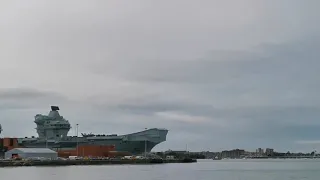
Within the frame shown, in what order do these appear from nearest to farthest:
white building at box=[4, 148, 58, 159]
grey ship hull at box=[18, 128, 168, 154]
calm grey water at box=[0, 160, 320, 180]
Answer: calm grey water at box=[0, 160, 320, 180] < white building at box=[4, 148, 58, 159] < grey ship hull at box=[18, 128, 168, 154]

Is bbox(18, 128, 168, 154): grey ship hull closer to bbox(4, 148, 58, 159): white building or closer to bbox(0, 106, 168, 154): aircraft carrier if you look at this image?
bbox(0, 106, 168, 154): aircraft carrier

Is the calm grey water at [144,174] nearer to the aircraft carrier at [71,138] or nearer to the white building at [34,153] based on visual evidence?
the white building at [34,153]

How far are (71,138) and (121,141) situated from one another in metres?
14.4

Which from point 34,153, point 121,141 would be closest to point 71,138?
point 121,141

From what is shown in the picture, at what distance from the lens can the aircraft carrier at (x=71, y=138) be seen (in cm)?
13100

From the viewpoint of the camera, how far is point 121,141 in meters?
133

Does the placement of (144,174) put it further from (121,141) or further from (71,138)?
(71,138)

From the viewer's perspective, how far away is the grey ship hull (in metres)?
130

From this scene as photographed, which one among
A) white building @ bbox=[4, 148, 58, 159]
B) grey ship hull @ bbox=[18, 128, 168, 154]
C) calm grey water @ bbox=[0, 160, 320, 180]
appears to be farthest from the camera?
grey ship hull @ bbox=[18, 128, 168, 154]

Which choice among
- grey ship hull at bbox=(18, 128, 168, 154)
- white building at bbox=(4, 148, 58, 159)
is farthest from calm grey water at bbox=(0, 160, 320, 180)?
grey ship hull at bbox=(18, 128, 168, 154)

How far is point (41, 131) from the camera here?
5738 inches

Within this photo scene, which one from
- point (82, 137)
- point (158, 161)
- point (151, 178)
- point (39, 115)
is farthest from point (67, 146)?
point (151, 178)

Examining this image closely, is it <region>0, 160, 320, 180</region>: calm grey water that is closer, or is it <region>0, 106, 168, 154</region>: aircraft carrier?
<region>0, 160, 320, 180</region>: calm grey water

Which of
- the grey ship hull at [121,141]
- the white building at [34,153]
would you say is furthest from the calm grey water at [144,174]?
the grey ship hull at [121,141]
